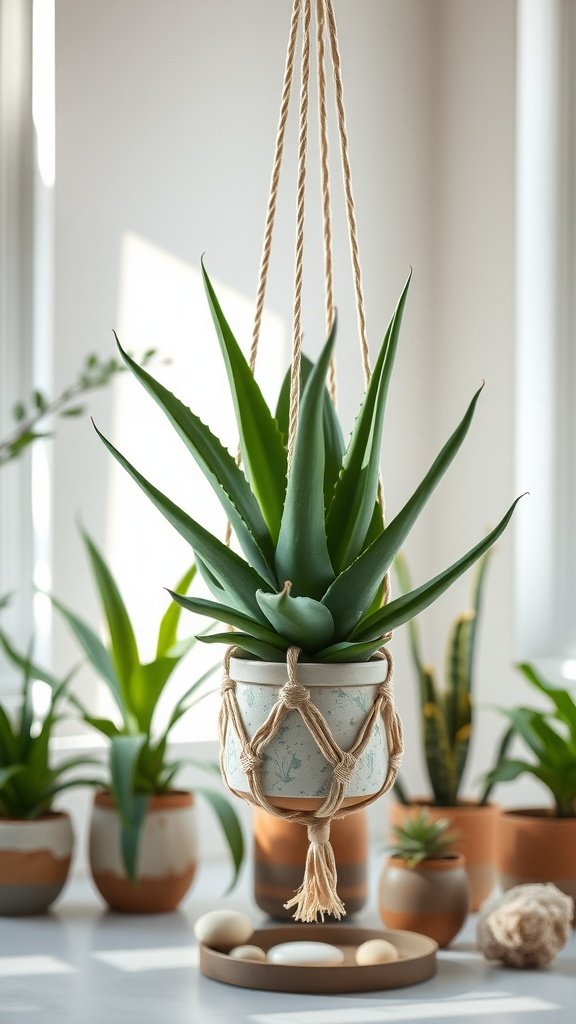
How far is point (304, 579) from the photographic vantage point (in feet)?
3.47

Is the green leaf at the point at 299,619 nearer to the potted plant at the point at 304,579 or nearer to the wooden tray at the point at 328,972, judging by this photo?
the potted plant at the point at 304,579

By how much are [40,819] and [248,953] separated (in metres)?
0.51

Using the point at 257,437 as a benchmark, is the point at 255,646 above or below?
below

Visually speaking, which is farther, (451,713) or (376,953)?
(451,713)

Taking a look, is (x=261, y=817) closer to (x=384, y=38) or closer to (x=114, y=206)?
(x=114, y=206)

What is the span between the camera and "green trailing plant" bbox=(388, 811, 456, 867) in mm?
2053

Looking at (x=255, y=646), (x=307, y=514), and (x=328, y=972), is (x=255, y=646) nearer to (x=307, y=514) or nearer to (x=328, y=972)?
(x=307, y=514)

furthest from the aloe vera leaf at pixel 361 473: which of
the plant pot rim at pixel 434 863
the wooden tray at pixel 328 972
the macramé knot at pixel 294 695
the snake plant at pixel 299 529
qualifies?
the plant pot rim at pixel 434 863

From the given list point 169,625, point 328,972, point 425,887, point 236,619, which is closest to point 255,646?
point 236,619

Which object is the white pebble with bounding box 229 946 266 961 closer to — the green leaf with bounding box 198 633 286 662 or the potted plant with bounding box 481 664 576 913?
the potted plant with bounding box 481 664 576 913

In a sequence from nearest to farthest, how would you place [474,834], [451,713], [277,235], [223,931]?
[223,931] < [474,834] < [451,713] < [277,235]

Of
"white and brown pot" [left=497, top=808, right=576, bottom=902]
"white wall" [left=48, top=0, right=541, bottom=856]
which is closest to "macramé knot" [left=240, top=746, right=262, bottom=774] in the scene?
→ "white and brown pot" [left=497, top=808, right=576, bottom=902]

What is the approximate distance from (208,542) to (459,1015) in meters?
0.95

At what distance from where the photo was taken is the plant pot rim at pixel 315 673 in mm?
1047
